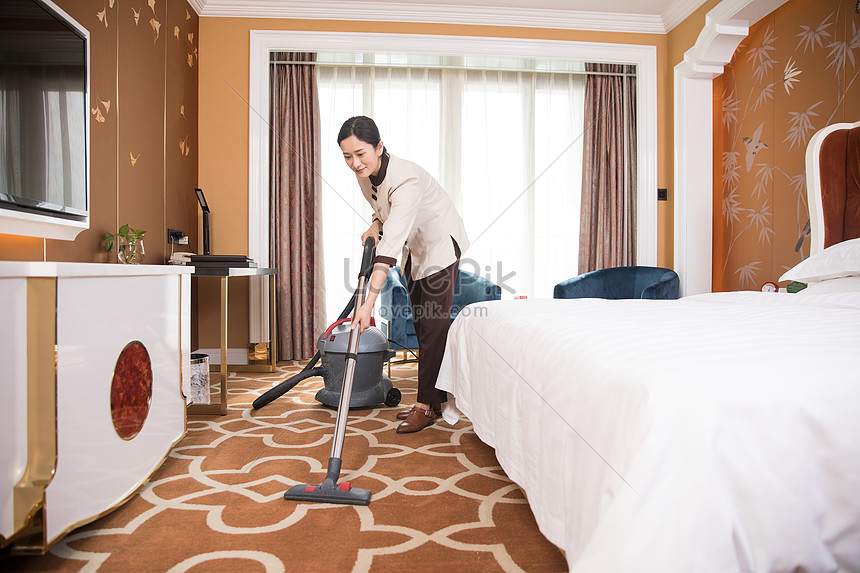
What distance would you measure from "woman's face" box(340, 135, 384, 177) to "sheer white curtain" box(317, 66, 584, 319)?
207cm

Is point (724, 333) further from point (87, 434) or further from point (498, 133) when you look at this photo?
point (498, 133)

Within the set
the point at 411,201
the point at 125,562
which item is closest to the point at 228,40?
the point at 411,201

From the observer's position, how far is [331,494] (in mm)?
1485

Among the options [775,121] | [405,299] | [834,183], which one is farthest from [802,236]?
[405,299]

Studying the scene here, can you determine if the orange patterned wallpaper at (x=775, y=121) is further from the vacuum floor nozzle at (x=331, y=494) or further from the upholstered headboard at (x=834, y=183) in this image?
the vacuum floor nozzle at (x=331, y=494)

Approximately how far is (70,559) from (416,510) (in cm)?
87

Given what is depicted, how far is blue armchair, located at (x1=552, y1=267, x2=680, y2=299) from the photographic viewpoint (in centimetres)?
368

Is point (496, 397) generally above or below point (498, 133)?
below

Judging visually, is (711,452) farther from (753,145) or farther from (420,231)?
(753,145)

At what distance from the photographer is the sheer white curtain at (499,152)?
14.0ft

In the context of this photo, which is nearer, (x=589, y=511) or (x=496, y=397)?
(x=589, y=511)

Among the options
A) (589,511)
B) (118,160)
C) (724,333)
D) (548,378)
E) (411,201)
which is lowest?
(589,511)

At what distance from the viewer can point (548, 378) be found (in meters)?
1.10

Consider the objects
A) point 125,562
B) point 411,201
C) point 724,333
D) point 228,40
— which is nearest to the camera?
point 724,333
